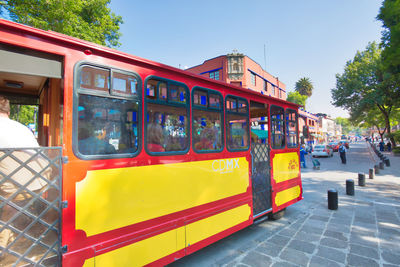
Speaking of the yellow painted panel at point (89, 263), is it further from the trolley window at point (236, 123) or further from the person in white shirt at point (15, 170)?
the trolley window at point (236, 123)

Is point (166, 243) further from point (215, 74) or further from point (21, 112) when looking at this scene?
point (215, 74)

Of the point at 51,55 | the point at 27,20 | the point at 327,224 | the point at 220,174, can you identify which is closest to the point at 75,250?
the point at 51,55

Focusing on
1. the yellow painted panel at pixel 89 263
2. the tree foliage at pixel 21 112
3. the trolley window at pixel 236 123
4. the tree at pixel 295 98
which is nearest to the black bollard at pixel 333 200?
the trolley window at pixel 236 123

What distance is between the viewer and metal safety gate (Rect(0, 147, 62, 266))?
70.4 inches

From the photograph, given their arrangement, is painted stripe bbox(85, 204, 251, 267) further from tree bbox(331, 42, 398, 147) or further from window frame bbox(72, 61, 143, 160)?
tree bbox(331, 42, 398, 147)

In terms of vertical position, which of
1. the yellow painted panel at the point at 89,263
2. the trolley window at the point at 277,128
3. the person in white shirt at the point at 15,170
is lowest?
the yellow painted panel at the point at 89,263

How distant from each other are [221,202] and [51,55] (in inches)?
125

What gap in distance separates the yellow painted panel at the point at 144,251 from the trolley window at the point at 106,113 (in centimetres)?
113

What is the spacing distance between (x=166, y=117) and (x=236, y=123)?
1643 mm

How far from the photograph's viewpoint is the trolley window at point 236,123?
384 cm

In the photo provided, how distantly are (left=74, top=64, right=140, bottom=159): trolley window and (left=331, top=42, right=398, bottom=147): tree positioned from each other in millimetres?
26143

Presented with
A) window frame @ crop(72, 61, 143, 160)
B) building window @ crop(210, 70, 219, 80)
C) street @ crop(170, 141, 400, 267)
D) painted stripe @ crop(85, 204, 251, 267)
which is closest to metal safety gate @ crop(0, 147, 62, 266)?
window frame @ crop(72, 61, 143, 160)

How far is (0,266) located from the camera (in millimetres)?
1767

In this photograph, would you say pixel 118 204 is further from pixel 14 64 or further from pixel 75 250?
pixel 14 64
